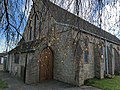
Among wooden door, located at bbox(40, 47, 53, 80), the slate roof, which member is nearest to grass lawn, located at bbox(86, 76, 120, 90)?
wooden door, located at bbox(40, 47, 53, 80)

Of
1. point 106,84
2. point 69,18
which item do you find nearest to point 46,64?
point 106,84

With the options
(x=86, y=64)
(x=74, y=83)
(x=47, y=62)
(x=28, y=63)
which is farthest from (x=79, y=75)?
(x=28, y=63)

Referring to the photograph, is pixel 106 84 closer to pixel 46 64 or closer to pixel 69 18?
pixel 46 64

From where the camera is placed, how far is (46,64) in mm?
13836

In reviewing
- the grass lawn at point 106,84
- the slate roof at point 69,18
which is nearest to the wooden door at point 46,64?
the grass lawn at point 106,84

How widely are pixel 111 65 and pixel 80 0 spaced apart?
1668 centimetres

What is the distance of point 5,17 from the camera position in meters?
2.77

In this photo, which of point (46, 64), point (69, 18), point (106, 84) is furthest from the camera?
point (46, 64)

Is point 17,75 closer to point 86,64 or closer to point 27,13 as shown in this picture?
point 86,64

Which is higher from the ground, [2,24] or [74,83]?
[2,24]

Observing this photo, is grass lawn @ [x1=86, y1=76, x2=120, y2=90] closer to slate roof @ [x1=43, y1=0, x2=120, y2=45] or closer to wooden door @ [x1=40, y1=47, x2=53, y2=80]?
wooden door @ [x1=40, y1=47, x2=53, y2=80]

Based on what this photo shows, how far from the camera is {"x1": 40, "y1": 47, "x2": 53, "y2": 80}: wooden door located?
13.2m

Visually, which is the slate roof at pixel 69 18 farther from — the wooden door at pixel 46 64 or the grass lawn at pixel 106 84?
the wooden door at pixel 46 64

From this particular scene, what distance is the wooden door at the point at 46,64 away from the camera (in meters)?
13.2
